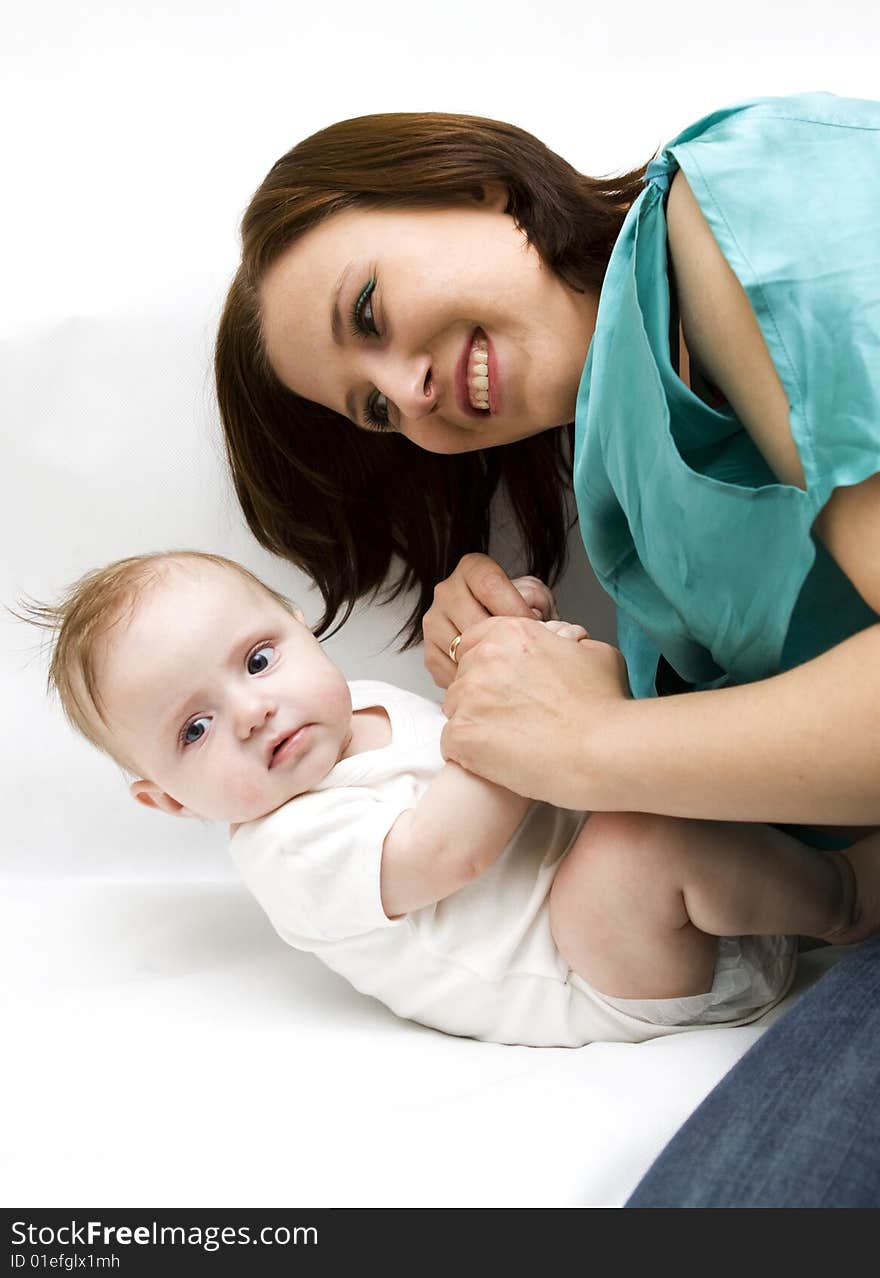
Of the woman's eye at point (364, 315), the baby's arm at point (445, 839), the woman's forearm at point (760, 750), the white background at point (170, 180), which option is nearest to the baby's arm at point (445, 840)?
the baby's arm at point (445, 839)

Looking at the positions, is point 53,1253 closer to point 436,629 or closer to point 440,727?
point 440,727

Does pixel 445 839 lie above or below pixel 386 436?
below

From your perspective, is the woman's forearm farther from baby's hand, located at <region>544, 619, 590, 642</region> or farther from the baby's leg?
baby's hand, located at <region>544, 619, 590, 642</region>

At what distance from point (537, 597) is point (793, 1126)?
811 mm

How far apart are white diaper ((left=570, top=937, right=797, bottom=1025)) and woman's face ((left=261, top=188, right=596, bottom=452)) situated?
0.63 m

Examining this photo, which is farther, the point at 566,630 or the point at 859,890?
the point at 566,630

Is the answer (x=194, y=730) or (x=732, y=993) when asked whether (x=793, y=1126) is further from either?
(x=194, y=730)

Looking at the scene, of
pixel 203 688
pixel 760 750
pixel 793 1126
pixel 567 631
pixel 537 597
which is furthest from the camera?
pixel 537 597

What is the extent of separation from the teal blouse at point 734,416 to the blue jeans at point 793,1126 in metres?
0.37

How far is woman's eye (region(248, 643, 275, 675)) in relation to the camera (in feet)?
4.77

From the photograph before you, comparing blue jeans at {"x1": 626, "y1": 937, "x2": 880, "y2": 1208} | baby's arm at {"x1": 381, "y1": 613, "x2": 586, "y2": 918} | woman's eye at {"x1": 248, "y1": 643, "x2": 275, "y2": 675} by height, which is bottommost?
blue jeans at {"x1": 626, "y1": 937, "x2": 880, "y2": 1208}

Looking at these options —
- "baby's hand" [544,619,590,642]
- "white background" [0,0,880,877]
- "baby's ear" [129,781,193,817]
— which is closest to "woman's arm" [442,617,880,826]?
"baby's hand" [544,619,590,642]

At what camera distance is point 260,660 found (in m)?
1.46

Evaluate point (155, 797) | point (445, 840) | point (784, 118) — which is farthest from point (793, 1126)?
point (784, 118)
